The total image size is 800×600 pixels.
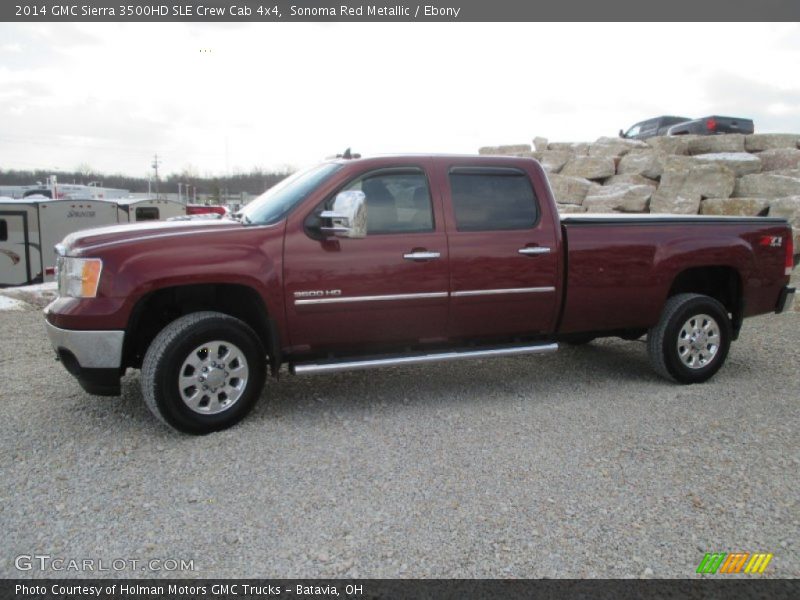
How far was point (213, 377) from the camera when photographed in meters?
4.32

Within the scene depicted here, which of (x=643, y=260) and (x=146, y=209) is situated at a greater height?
(x=146, y=209)

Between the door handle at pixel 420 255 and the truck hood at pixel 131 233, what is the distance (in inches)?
47.0

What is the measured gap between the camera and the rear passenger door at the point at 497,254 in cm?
492

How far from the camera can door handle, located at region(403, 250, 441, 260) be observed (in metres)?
4.72

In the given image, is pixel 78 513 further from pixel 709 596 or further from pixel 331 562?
pixel 709 596

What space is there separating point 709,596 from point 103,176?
8505 centimetres

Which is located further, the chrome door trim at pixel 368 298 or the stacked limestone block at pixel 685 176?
the stacked limestone block at pixel 685 176

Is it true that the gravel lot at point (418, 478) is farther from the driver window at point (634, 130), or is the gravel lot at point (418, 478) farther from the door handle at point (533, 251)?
the driver window at point (634, 130)

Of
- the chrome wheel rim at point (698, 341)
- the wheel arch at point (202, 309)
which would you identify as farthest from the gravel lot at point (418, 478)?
the wheel arch at point (202, 309)

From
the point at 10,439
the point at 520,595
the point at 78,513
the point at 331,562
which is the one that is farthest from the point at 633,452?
the point at 10,439

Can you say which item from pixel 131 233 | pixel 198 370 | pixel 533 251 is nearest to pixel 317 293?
pixel 198 370

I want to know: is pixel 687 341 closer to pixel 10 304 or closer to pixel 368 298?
pixel 368 298

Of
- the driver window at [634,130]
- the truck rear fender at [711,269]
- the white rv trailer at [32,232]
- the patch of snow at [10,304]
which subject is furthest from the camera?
the driver window at [634,130]

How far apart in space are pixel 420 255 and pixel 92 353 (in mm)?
2265
